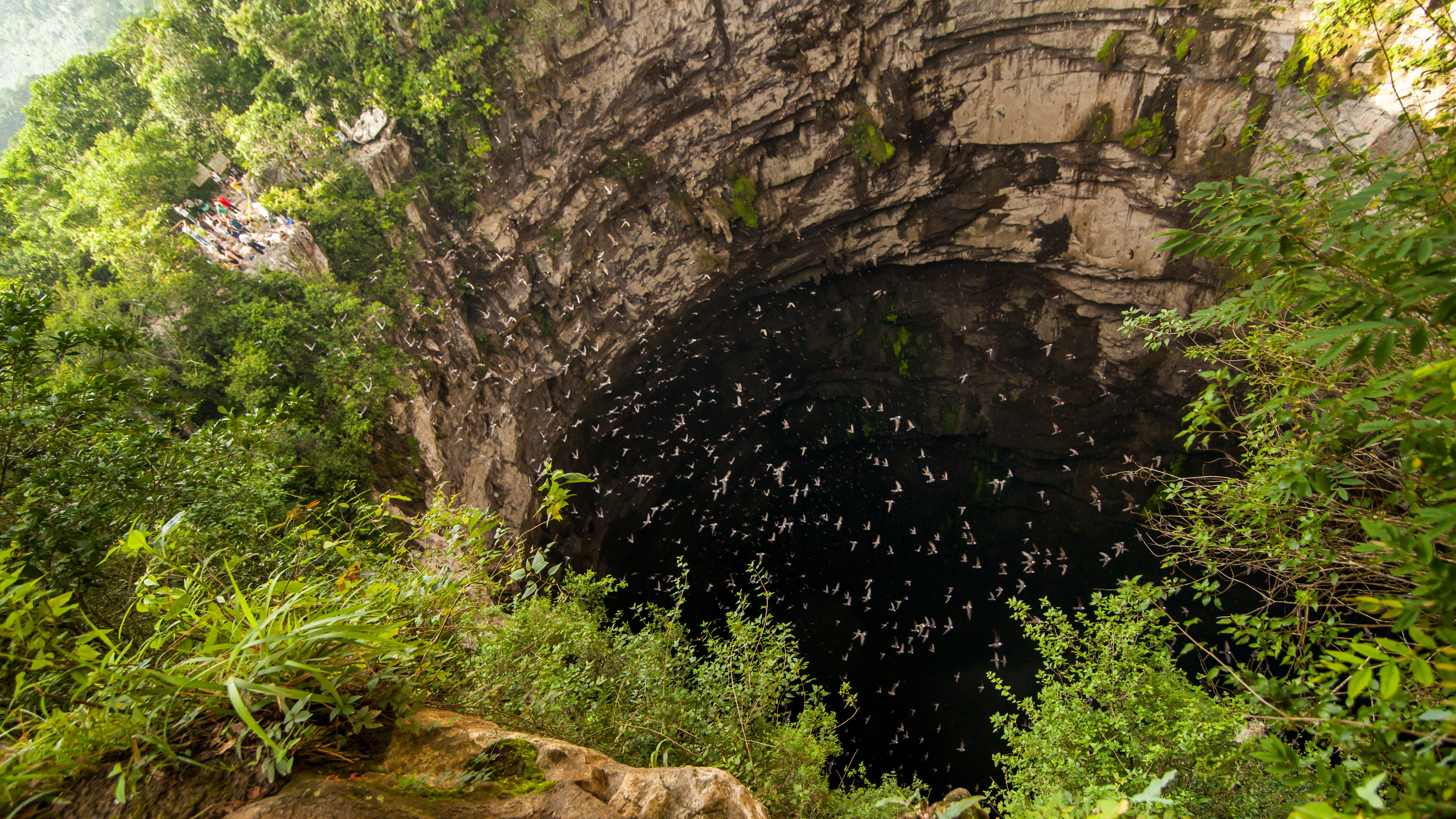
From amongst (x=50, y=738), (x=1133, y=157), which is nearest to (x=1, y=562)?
(x=50, y=738)

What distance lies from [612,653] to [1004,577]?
12.3 m

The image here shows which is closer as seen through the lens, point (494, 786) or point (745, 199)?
point (494, 786)

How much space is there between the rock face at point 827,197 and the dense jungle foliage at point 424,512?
57.6 inches

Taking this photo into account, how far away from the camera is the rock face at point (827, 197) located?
11836 mm

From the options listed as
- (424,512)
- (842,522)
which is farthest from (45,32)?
(842,522)

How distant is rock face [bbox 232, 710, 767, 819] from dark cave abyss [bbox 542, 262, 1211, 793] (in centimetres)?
1189

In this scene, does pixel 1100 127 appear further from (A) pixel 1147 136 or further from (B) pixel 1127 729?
(B) pixel 1127 729

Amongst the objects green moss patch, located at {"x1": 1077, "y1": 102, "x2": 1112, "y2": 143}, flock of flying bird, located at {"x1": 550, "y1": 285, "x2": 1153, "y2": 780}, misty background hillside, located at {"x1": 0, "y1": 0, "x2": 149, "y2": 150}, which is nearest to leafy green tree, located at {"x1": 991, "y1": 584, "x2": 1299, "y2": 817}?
flock of flying bird, located at {"x1": 550, "y1": 285, "x2": 1153, "y2": 780}

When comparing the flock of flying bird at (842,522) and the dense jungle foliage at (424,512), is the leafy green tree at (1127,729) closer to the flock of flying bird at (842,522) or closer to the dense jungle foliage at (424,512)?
the dense jungle foliage at (424,512)

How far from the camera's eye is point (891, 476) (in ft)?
55.5

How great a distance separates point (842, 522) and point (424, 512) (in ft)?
35.6

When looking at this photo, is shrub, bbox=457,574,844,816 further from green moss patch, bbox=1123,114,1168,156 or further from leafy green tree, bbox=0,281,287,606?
green moss patch, bbox=1123,114,1168,156

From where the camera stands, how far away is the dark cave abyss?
1394 cm

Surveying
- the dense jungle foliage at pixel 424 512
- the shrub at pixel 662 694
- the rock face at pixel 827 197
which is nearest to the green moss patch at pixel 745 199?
the rock face at pixel 827 197
